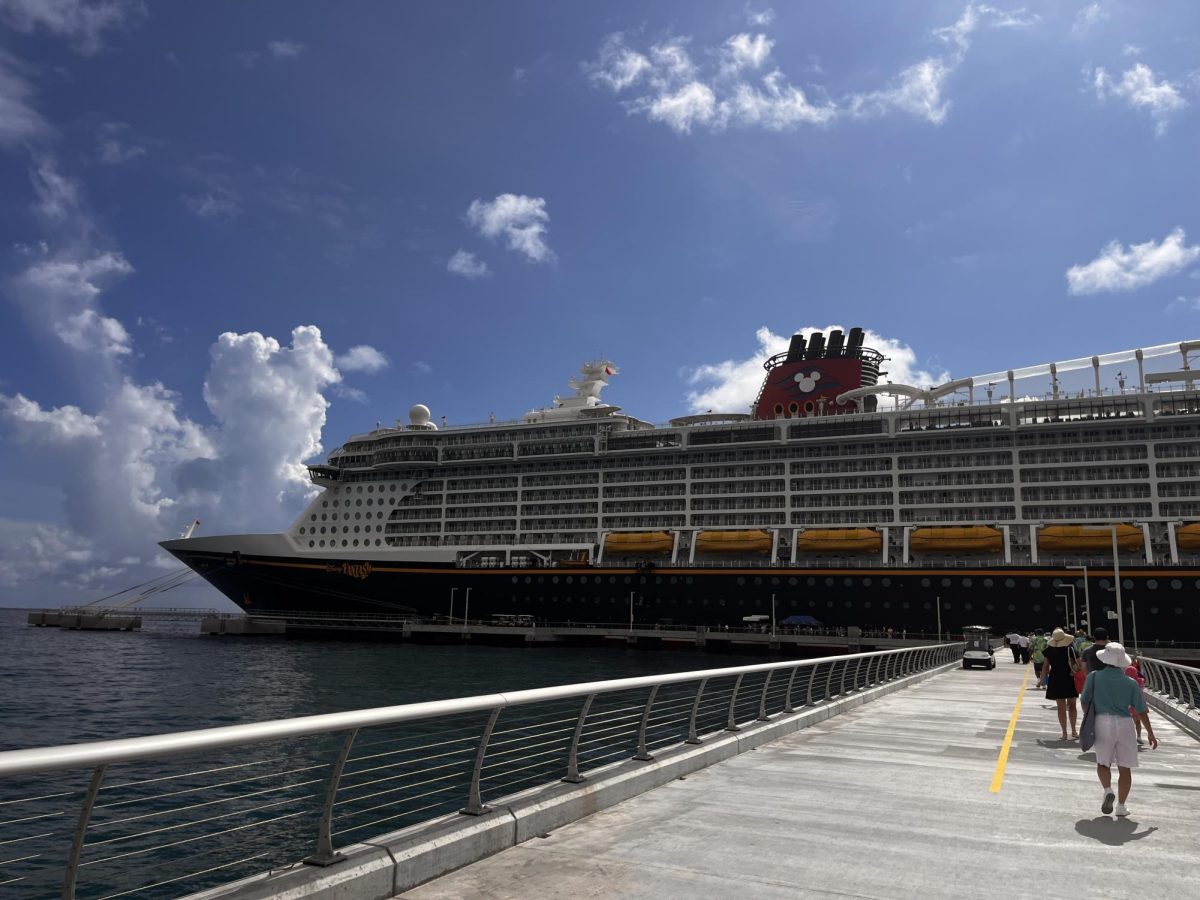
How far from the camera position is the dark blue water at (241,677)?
24.7 metres

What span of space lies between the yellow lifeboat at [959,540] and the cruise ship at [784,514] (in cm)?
14

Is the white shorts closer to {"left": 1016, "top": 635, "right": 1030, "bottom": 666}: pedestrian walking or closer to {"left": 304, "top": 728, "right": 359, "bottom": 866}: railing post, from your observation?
{"left": 304, "top": 728, "right": 359, "bottom": 866}: railing post

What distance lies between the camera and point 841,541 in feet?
186

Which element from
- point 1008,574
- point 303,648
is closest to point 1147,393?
point 1008,574

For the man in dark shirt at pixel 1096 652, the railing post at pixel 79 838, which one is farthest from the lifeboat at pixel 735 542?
the railing post at pixel 79 838

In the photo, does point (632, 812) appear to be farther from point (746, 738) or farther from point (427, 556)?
point (427, 556)

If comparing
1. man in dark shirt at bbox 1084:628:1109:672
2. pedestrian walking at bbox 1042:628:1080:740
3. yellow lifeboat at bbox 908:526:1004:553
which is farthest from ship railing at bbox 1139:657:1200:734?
yellow lifeboat at bbox 908:526:1004:553

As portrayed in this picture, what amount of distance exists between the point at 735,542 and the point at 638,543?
7564mm

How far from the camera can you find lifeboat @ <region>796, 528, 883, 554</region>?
5594cm

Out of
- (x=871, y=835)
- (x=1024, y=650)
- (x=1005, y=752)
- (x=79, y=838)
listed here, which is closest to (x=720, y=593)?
(x=1024, y=650)

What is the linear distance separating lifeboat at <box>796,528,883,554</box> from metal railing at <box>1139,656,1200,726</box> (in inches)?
1108

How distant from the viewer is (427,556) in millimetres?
68438

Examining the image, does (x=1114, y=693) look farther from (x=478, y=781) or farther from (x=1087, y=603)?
(x=1087, y=603)

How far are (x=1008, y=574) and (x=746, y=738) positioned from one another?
150ft
